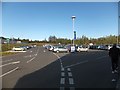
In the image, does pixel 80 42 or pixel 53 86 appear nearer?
pixel 53 86

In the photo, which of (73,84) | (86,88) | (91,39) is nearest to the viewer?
(86,88)

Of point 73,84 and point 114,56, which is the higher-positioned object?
point 114,56

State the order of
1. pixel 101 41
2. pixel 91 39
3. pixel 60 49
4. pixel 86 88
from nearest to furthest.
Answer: pixel 86 88 → pixel 60 49 → pixel 101 41 → pixel 91 39

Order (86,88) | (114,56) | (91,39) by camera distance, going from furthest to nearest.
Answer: (91,39), (114,56), (86,88)

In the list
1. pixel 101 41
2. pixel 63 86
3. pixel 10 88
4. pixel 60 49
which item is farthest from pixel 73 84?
pixel 101 41

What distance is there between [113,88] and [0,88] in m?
4.22

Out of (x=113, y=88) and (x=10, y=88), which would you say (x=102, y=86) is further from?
(x=10, y=88)

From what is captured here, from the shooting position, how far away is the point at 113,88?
10.1 m

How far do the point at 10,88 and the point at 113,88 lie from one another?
3834 millimetres

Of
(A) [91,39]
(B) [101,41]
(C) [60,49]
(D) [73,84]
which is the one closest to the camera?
(D) [73,84]

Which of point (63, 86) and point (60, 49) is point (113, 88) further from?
point (60, 49)

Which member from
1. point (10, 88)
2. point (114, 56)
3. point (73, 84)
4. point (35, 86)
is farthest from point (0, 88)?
point (114, 56)

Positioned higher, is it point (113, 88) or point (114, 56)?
point (114, 56)

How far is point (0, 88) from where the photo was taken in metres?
10.2
